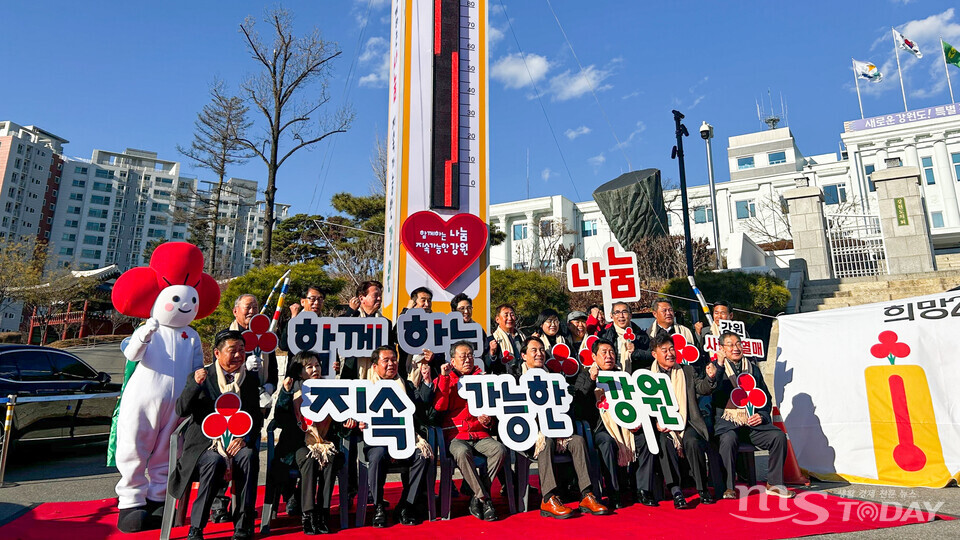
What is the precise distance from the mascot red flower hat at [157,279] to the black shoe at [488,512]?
272cm

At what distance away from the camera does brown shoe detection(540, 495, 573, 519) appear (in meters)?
4.29

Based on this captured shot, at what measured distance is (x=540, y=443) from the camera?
4.61 meters

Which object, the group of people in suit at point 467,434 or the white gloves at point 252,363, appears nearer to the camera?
the group of people in suit at point 467,434

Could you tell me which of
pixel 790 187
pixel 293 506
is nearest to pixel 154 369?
pixel 293 506

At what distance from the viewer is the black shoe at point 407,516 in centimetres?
417

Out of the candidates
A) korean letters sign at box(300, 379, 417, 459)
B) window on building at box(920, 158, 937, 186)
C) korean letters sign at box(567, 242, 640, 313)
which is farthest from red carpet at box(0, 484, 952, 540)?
window on building at box(920, 158, 937, 186)

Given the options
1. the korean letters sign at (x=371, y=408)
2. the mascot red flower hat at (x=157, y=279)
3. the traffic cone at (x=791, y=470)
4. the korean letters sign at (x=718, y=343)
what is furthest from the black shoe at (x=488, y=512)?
the korean letters sign at (x=718, y=343)

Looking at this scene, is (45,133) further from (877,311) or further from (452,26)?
(877,311)

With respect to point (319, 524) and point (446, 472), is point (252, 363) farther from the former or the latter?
point (446, 472)

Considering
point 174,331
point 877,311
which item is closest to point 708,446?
point 877,311

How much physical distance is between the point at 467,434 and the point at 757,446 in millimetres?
2717

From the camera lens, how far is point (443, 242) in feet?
29.6

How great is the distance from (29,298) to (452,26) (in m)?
23.1

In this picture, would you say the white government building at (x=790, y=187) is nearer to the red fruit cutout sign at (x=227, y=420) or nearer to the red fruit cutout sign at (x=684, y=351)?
the red fruit cutout sign at (x=684, y=351)
